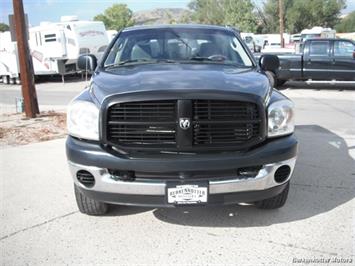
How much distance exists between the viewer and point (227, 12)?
7081 centimetres

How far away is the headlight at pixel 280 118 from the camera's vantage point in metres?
3.91

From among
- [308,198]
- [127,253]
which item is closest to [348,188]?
[308,198]

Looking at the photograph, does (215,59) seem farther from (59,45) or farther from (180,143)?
(59,45)

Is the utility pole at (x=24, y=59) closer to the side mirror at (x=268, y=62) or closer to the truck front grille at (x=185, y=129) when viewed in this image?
the side mirror at (x=268, y=62)

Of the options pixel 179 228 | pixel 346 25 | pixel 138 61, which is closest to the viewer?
pixel 179 228

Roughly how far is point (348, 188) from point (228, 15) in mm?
67034

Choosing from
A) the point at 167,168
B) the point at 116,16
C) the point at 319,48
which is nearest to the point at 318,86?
the point at 319,48

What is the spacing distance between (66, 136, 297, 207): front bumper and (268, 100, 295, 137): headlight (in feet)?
0.34

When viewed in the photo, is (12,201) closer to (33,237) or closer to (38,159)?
(33,237)

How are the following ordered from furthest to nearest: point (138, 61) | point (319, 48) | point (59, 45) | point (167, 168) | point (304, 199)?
point (59, 45) → point (319, 48) → point (138, 61) → point (304, 199) → point (167, 168)

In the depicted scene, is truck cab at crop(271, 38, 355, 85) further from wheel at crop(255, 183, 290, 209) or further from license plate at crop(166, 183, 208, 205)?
license plate at crop(166, 183, 208, 205)

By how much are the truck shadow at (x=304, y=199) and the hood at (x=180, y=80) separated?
1039mm

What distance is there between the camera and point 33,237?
→ 160 inches

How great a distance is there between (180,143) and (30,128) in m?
6.77
